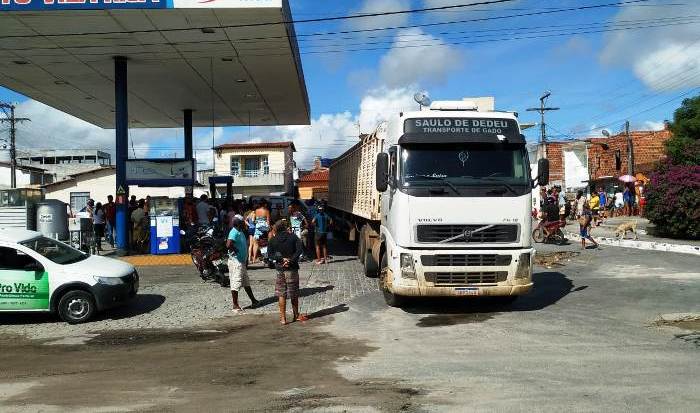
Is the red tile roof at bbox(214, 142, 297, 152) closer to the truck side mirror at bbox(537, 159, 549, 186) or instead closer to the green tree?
the green tree

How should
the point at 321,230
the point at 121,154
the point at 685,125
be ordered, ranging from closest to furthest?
the point at 321,230 → the point at 121,154 → the point at 685,125

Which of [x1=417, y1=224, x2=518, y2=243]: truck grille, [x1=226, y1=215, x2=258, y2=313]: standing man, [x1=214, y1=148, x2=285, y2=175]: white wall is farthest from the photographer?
[x1=214, y1=148, x2=285, y2=175]: white wall

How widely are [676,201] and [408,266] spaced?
42.3 feet

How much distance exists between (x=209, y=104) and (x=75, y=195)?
25.3 m

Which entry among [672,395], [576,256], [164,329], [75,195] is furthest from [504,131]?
[75,195]

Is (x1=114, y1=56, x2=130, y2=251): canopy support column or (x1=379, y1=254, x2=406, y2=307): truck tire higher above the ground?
(x1=114, y1=56, x2=130, y2=251): canopy support column

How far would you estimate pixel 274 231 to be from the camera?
32.3ft

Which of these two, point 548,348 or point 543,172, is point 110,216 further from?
point 548,348

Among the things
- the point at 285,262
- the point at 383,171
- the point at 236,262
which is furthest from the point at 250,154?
the point at 285,262

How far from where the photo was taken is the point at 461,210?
30.2 ft

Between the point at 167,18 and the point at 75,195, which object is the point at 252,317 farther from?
the point at 75,195

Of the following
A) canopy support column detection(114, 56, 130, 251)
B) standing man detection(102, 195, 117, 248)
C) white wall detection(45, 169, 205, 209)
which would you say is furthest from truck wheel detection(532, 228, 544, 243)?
white wall detection(45, 169, 205, 209)

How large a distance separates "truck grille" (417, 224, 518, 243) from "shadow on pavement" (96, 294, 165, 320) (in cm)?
534

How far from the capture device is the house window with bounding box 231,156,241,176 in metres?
60.8
